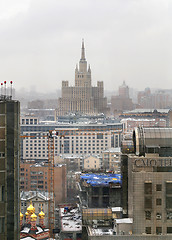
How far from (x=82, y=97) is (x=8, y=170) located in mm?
31003

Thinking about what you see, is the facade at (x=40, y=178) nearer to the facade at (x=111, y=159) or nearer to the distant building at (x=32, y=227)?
the facade at (x=111, y=159)

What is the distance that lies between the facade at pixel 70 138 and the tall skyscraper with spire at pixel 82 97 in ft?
15.9

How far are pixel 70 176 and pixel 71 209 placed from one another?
356 cm

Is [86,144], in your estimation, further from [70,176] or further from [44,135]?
[70,176]

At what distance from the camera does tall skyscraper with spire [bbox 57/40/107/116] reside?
31.9 metres

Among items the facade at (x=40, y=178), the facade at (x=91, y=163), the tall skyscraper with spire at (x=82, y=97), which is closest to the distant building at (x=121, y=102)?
the tall skyscraper with spire at (x=82, y=97)

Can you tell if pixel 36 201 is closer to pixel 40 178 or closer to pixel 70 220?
pixel 70 220

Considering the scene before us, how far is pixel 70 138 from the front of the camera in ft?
82.5

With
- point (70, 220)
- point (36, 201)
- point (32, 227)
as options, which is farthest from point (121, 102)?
point (32, 227)

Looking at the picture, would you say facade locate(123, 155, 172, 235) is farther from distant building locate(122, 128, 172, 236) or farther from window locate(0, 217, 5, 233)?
window locate(0, 217, 5, 233)

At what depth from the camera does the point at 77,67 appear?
3234 cm

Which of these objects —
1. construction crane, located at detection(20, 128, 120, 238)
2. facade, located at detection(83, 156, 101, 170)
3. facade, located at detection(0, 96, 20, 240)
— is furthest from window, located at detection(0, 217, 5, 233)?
facade, located at detection(83, 156, 101, 170)

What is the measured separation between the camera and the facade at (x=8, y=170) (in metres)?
4.13

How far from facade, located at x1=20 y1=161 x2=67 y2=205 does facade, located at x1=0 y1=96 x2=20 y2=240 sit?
11.4 metres
